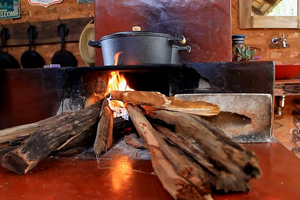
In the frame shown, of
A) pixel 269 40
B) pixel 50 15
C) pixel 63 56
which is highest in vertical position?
pixel 50 15

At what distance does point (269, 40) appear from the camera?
3.07 m

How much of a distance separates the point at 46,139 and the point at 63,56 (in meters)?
2.61

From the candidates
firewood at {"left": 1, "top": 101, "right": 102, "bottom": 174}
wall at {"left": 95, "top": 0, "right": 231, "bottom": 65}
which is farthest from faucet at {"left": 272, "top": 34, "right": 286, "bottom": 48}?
firewood at {"left": 1, "top": 101, "right": 102, "bottom": 174}

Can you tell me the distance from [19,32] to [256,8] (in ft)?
10.7

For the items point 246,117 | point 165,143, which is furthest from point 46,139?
point 246,117

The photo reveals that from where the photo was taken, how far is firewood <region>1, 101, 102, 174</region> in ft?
3.12

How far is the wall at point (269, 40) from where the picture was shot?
3055 mm

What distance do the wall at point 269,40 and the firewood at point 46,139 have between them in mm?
2367

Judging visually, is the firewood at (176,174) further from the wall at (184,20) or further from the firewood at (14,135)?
the wall at (184,20)

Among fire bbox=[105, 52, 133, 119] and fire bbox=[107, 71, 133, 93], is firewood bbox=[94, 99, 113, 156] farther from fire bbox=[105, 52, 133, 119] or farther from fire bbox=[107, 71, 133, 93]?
fire bbox=[107, 71, 133, 93]

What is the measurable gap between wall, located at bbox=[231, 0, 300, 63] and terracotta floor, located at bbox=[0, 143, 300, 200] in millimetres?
2236

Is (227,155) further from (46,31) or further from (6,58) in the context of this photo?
(6,58)

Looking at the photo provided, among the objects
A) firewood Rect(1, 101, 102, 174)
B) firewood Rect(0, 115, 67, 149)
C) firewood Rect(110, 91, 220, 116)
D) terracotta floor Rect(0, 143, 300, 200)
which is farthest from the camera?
firewood Rect(110, 91, 220, 116)

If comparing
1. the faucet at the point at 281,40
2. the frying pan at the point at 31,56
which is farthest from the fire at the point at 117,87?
the frying pan at the point at 31,56
